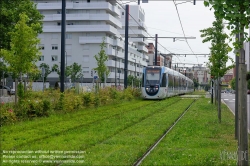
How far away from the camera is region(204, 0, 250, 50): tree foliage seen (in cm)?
733

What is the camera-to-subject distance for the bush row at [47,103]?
17.3 m

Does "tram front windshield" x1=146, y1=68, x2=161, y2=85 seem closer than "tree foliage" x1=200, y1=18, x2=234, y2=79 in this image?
No

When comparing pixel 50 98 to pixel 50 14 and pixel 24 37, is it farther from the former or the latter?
pixel 50 14

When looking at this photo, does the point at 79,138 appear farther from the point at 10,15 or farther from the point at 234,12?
the point at 10,15

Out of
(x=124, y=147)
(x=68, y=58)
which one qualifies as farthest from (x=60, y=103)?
(x=68, y=58)

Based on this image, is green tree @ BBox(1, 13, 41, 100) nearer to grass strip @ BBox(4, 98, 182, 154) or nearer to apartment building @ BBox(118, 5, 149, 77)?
grass strip @ BBox(4, 98, 182, 154)

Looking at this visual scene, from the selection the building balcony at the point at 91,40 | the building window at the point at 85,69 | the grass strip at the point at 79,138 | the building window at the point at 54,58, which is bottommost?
the grass strip at the point at 79,138

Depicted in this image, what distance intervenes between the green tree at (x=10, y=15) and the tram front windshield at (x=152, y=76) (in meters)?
12.2

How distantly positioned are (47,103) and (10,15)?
13928mm

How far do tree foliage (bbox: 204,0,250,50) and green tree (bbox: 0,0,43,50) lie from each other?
24.3 meters

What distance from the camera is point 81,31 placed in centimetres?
7744

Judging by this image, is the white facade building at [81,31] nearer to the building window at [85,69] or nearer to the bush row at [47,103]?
the building window at [85,69]

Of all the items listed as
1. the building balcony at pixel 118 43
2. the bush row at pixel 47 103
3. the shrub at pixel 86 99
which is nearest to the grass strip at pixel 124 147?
the bush row at pixel 47 103

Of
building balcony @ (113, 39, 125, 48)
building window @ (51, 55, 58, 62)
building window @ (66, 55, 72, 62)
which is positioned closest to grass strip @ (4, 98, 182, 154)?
building window @ (66, 55, 72, 62)
